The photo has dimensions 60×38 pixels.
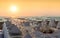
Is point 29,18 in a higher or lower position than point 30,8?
lower

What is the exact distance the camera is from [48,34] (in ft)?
4.07

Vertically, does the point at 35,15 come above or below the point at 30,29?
above

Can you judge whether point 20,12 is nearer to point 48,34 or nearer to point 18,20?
point 18,20

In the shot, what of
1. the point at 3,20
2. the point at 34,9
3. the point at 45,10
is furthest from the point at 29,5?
the point at 3,20

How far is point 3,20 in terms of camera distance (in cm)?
126

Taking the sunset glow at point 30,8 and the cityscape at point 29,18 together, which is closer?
the cityscape at point 29,18

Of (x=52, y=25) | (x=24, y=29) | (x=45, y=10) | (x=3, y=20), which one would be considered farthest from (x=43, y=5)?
(x=3, y=20)

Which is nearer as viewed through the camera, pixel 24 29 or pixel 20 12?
pixel 24 29

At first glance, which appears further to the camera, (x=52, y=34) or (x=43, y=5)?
(x=43, y=5)

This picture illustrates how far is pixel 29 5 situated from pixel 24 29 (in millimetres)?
267

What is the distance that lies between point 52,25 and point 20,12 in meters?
0.35

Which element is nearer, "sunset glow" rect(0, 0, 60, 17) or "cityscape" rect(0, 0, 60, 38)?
"cityscape" rect(0, 0, 60, 38)

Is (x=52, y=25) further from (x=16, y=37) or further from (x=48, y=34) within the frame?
(x=16, y=37)

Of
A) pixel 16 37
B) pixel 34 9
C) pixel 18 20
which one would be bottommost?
pixel 16 37
